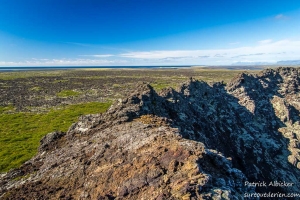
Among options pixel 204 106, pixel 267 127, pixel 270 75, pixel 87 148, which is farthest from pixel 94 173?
pixel 270 75

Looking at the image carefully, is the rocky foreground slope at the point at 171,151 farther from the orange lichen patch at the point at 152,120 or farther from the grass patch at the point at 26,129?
the grass patch at the point at 26,129

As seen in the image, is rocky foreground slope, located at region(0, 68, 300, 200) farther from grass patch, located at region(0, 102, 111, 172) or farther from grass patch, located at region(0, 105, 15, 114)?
grass patch, located at region(0, 105, 15, 114)

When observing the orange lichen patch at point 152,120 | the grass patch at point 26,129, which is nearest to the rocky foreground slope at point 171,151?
the orange lichen patch at point 152,120

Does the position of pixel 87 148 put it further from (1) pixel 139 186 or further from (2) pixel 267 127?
(2) pixel 267 127

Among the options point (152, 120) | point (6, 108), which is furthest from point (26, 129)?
point (152, 120)

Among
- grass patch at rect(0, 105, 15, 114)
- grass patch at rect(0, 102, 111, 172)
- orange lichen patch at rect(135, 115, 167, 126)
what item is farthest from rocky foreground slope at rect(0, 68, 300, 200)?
grass patch at rect(0, 105, 15, 114)

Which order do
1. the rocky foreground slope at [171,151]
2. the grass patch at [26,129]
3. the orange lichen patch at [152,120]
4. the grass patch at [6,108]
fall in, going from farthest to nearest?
the grass patch at [6,108] → the grass patch at [26,129] → the orange lichen patch at [152,120] → the rocky foreground slope at [171,151]

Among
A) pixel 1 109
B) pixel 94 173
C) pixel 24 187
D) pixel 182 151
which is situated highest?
pixel 182 151
